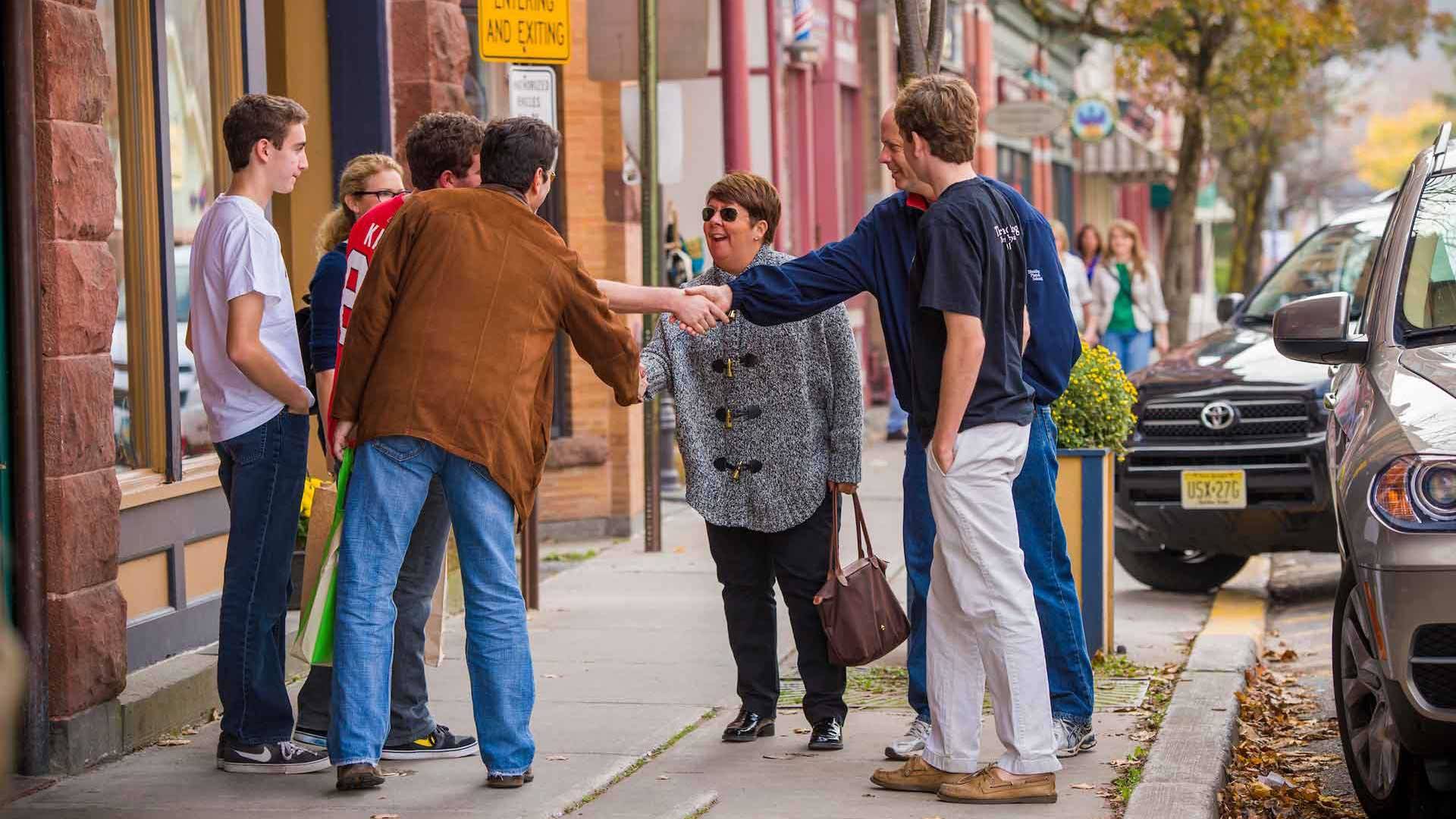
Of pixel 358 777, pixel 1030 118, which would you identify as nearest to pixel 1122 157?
pixel 1030 118

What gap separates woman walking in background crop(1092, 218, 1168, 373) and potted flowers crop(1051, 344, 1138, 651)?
9.68m

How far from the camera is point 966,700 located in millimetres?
5691

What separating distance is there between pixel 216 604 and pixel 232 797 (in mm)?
1846

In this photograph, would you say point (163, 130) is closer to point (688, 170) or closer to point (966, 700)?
point (966, 700)

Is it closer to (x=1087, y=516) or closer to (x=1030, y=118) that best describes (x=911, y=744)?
(x=1087, y=516)

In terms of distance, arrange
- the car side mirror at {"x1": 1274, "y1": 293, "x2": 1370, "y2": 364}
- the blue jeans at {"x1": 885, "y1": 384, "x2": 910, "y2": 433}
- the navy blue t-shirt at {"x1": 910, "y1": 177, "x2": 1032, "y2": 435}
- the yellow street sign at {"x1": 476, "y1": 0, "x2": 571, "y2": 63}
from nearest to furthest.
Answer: the navy blue t-shirt at {"x1": 910, "y1": 177, "x2": 1032, "y2": 435}
the car side mirror at {"x1": 1274, "y1": 293, "x2": 1370, "y2": 364}
the yellow street sign at {"x1": 476, "y1": 0, "x2": 571, "y2": 63}
the blue jeans at {"x1": 885, "y1": 384, "x2": 910, "y2": 433}

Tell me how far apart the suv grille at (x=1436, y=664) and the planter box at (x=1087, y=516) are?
2608mm

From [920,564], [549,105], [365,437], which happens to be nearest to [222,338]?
[365,437]

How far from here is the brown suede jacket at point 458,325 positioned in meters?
5.54

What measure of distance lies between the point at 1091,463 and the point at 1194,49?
66.4 ft

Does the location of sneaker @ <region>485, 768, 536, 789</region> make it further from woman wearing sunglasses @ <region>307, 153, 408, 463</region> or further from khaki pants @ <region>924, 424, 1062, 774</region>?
khaki pants @ <region>924, 424, 1062, 774</region>

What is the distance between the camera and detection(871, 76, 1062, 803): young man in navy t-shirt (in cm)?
535

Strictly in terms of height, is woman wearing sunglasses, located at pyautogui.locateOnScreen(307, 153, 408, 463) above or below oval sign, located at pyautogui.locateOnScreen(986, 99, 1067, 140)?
below

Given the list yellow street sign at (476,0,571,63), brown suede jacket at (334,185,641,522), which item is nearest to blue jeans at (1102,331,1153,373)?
yellow street sign at (476,0,571,63)
